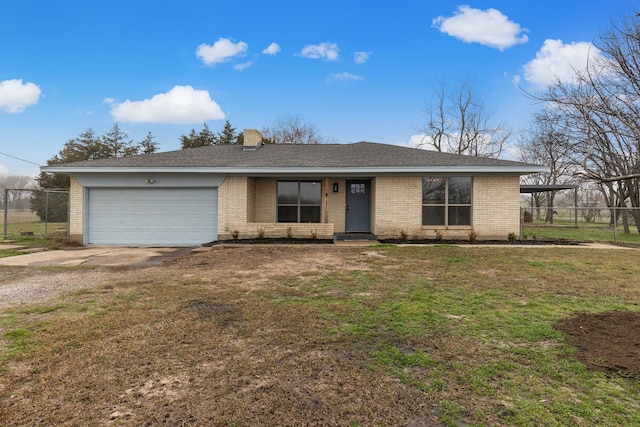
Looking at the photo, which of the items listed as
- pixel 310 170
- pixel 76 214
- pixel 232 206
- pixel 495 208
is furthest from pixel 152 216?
pixel 495 208

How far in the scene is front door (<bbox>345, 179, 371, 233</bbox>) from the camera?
13.4 metres

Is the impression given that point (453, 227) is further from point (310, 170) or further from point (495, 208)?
point (310, 170)

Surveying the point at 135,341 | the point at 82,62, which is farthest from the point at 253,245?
the point at 82,62

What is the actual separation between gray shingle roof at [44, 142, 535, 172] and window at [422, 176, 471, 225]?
0.75 meters

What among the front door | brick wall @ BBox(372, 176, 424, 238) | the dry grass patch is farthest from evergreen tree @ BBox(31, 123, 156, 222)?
the dry grass patch

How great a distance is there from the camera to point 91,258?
29.1 feet

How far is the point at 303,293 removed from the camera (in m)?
5.30

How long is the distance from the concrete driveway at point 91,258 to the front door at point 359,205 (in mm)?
6701

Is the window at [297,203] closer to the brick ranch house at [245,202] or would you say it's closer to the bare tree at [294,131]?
the brick ranch house at [245,202]

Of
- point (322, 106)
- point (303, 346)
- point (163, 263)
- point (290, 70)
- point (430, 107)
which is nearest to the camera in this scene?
point (303, 346)

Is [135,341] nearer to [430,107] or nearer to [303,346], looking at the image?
[303,346]

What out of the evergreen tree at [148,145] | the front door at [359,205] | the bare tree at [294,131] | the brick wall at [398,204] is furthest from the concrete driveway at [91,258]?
the bare tree at [294,131]

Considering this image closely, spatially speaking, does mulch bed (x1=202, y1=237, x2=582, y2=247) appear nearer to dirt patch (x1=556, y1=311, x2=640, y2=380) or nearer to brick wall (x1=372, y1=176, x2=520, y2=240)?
brick wall (x1=372, y1=176, x2=520, y2=240)

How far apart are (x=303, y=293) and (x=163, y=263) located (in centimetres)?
465
